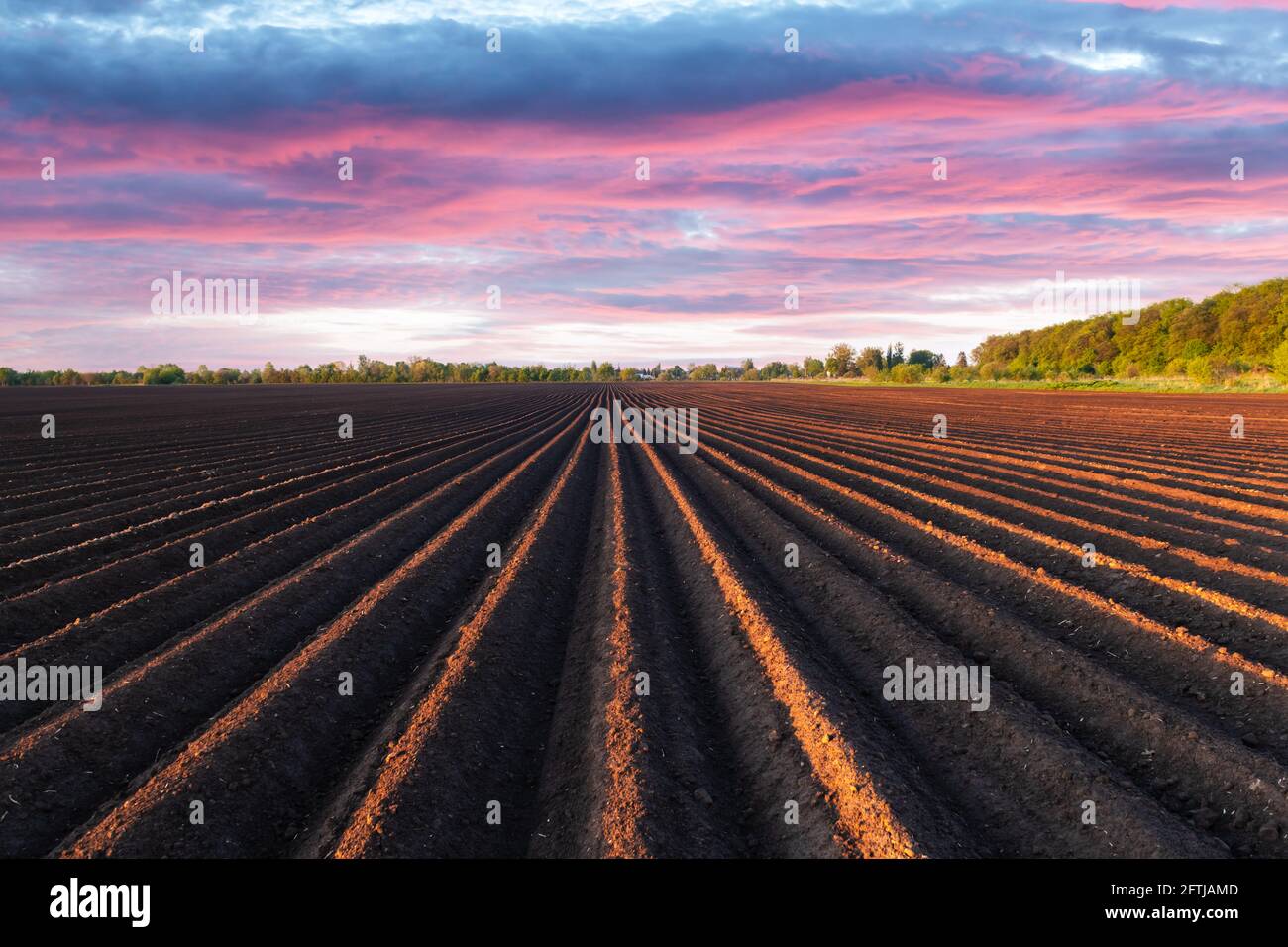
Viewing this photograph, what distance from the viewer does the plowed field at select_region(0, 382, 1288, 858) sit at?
3945 mm

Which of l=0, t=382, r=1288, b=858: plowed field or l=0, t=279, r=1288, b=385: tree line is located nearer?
l=0, t=382, r=1288, b=858: plowed field

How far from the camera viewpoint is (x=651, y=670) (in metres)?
5.77

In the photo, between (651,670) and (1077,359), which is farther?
(1077,359)

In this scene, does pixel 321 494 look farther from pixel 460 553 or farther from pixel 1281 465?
pixel 1281 465

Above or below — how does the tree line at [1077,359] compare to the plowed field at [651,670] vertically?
above

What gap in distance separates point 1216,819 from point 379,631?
625cm

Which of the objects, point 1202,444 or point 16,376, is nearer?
point 1202,444

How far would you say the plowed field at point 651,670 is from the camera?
3.95 metres

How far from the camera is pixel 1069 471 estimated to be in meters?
14.5

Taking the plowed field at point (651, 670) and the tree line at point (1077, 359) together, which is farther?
the tree line at point (1077, 359)

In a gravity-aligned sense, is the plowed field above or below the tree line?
below
